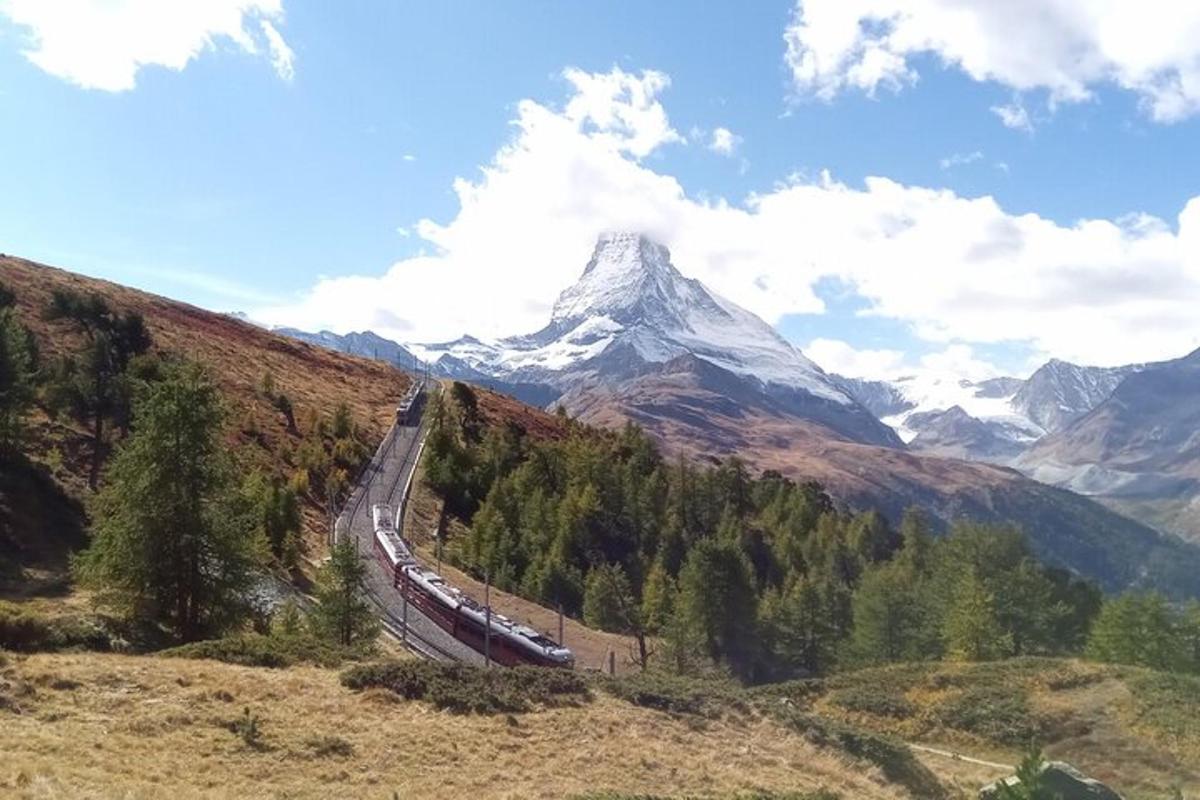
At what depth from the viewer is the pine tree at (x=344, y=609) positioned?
149 feet

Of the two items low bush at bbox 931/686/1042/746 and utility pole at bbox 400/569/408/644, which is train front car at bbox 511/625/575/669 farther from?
low bush at bbox 931/686/1042/746

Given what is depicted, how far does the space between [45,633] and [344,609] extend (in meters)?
17.0

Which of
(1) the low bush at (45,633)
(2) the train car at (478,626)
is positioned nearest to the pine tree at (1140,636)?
(2) the train car at (478,626)

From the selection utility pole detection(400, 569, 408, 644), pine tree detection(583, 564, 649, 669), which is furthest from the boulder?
pine tree detection(583, 564, 649, 669)

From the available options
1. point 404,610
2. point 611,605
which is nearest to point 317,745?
point 404,610

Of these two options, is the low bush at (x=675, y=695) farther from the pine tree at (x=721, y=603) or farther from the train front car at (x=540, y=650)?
the pine tree at (x=721, y=603)

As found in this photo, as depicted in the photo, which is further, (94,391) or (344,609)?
(94,391)

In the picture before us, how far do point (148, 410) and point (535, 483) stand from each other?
73.5m

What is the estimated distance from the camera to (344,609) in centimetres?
4556

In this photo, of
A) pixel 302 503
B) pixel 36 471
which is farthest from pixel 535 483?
pixel 36 471

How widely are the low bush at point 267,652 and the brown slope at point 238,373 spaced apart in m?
27.0

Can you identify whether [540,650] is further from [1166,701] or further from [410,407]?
[410,407]

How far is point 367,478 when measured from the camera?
10725 centimetres

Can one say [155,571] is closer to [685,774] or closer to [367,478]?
[685,774]
